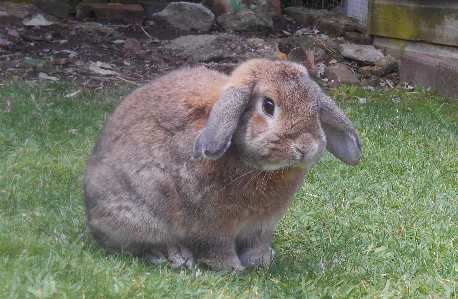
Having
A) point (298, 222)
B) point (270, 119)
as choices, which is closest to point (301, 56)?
point (298, 222)

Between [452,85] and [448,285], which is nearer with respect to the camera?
[448,285]

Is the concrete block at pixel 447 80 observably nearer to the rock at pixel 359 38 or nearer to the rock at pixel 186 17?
the rock at pixel 359 38

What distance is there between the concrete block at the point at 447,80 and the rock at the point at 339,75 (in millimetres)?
922

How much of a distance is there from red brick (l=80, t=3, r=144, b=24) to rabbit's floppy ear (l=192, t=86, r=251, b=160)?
24.3 ft

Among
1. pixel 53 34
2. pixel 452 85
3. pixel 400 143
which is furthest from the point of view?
pixel 53 34

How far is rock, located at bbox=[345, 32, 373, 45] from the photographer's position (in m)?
9.83

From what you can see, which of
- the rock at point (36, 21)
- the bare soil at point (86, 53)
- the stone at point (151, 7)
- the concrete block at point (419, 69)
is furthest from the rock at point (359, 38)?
the rock at point (36, 21)

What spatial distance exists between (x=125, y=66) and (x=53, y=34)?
1278mm

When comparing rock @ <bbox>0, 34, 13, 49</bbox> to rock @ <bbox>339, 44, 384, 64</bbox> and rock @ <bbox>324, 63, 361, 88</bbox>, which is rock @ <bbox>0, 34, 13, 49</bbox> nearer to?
rock @ <bbox>324, 63, 361, 88</bbox>

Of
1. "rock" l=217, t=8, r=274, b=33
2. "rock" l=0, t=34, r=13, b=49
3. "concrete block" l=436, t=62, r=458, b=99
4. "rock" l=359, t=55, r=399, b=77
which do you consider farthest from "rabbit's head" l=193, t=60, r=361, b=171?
"rock" l=217, t=8, r=274, b=33

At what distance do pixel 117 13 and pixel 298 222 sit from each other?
6729mm

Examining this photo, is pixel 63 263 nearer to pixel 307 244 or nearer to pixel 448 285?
pixel 307 244

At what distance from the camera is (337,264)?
369 cm

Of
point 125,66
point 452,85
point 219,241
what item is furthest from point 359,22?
point 219,241
